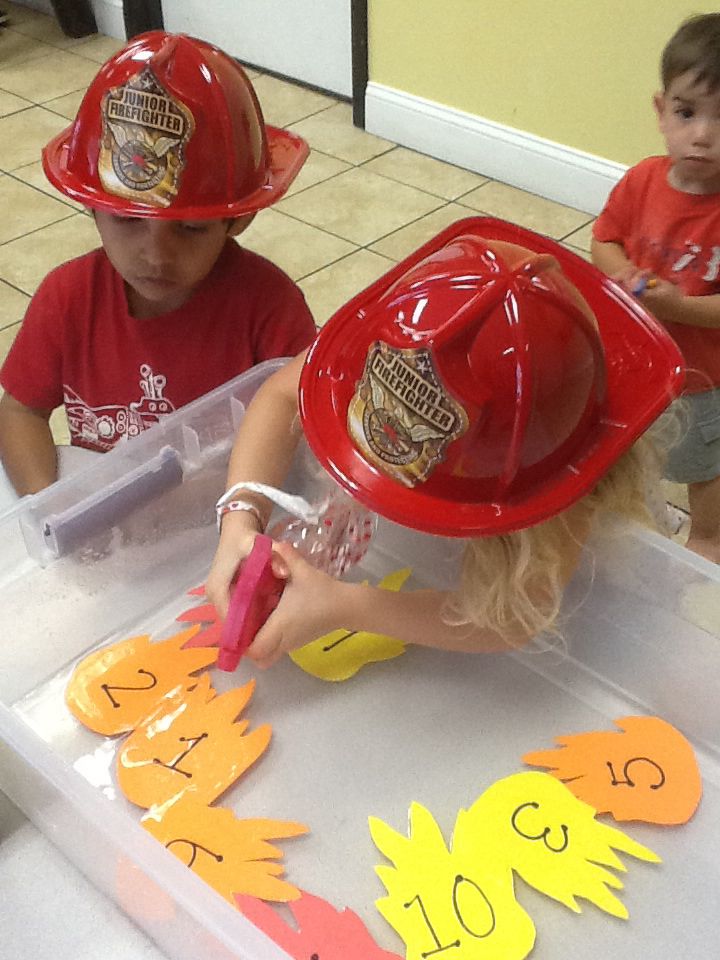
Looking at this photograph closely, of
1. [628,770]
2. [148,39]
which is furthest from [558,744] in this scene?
[148,39]

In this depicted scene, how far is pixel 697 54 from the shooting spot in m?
0.86

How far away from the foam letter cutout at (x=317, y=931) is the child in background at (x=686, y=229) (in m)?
0.50

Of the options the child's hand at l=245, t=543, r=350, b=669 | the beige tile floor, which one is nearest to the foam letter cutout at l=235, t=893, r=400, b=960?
the child's hand at l=245, t=543, r=350, b=669

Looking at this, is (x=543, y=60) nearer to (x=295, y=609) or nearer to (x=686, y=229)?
(x=686, y=229)

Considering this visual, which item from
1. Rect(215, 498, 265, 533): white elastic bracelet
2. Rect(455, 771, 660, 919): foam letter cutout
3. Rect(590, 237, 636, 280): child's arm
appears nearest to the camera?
Rect(455, 771, 660, 919): foam letter cutout

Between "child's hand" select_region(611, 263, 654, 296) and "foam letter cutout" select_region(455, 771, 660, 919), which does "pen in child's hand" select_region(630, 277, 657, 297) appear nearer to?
"child's hand" select_region(611, 263, 654, 296)

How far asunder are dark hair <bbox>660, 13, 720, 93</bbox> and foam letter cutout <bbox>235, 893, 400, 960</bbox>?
2.35 feet

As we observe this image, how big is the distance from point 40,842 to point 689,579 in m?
0.42

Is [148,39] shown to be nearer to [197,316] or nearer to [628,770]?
[197,316]

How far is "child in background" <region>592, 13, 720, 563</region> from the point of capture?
33.7 inches

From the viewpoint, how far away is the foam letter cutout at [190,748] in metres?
0.61

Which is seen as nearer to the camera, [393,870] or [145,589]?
[393,870]

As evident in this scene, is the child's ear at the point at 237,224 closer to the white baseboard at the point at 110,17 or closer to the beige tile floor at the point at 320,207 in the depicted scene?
the beige tile floor at the point at 320,207

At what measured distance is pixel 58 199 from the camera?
→ 1863mm
